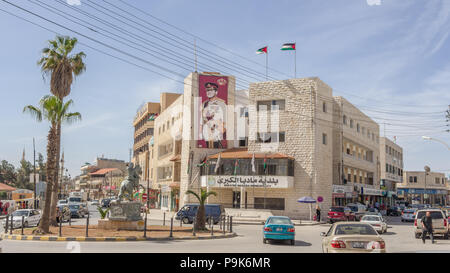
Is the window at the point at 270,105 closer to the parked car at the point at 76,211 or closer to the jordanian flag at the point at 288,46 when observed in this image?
the jordanian flag at the point at 288,46

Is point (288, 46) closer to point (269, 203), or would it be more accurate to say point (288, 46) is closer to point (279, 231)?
point (269, 203)

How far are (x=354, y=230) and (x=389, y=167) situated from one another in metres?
75.8

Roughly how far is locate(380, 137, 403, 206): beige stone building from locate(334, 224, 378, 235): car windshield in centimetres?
6373

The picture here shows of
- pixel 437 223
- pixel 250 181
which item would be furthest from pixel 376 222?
pixel 250 181

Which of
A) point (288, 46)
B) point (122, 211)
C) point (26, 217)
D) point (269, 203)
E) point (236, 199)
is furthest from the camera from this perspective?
point (236, 199)

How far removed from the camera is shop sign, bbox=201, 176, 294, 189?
144ft

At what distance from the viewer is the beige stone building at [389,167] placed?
78.9 meters

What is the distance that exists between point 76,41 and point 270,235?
64.8 ft

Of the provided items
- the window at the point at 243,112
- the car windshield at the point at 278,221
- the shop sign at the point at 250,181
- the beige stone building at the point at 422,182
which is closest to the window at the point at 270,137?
the window at the point at 243,112

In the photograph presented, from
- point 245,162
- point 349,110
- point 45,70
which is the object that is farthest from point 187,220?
point 349,110

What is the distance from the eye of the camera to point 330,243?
1192 cm

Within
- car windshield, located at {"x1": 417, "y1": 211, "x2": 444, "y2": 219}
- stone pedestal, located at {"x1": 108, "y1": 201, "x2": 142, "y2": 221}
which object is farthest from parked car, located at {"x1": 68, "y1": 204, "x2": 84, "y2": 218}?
car windshield, located at {"x1": 417, "y1": 211, "x2": 444, "y2": 219}

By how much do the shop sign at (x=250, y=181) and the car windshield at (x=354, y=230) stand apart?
31147 millimetres

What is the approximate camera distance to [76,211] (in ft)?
143
